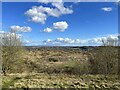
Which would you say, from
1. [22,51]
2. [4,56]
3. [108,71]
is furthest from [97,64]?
[4,56]

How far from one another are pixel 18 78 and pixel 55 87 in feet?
18.0

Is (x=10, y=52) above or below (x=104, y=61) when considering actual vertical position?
above

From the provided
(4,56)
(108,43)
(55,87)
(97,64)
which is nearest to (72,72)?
(97,64)

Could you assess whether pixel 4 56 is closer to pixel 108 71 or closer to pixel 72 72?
pixel 72 72

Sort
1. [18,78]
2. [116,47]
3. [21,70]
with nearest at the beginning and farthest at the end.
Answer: [18,78] < [116,47] < [21,70]

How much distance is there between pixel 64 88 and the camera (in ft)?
70.1

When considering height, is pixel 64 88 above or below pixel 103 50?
below

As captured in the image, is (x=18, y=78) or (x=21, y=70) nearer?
(x=18, y=78)

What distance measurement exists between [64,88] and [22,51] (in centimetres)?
1054

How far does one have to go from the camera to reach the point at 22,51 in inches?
1196

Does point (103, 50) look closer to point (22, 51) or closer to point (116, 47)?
point (116, 47)

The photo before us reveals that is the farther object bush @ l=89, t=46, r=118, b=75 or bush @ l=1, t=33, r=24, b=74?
bush @ l=1, t=33, r=24, b=74

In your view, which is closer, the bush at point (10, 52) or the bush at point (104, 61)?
the bush at point (104, 61)

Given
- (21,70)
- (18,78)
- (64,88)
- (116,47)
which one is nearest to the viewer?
(64,88)
